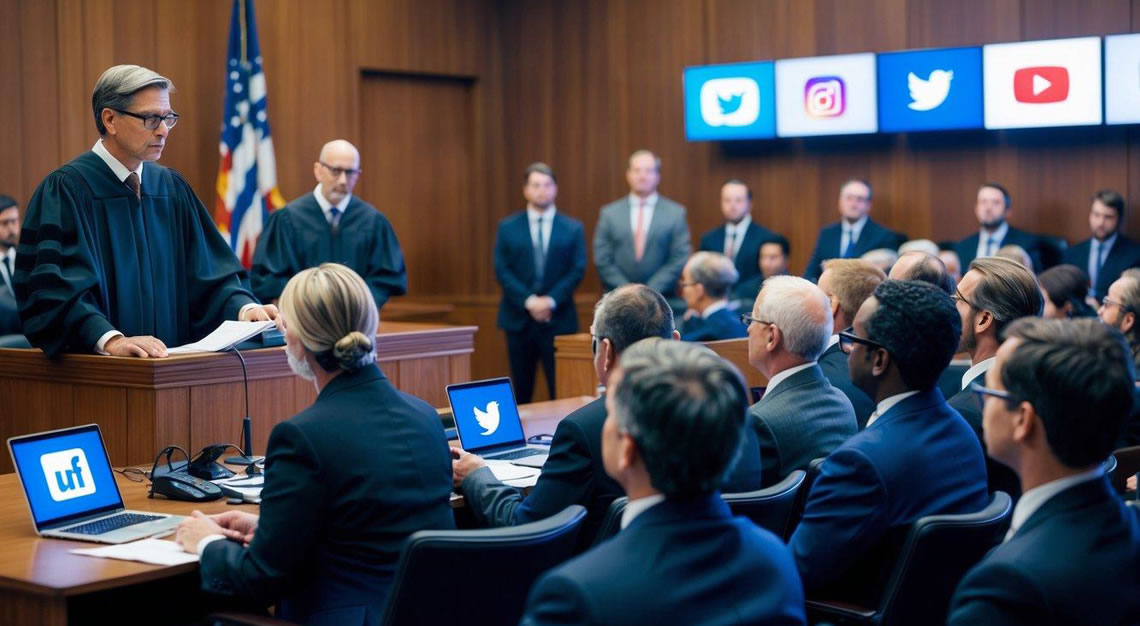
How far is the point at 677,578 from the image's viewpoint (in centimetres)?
190

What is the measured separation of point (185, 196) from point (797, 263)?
6.09 meters

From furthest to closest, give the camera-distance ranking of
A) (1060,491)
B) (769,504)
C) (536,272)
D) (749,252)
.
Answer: (749,252)
(536,272)
(769,504)
(1060,491)

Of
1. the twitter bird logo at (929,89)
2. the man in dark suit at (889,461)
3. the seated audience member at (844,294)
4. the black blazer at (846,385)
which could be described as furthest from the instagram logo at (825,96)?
the man in dark suit at (889,461)

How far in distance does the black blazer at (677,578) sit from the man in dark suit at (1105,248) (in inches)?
272

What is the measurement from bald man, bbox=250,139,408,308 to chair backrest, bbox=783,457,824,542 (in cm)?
369

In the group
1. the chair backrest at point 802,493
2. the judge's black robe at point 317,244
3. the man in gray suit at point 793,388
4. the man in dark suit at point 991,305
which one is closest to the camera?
the chair backrest at point 802,493

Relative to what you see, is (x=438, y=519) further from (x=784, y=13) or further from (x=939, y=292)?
(x=784, y=13)

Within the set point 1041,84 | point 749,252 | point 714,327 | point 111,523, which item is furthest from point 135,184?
point 1041,84

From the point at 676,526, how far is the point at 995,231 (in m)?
7.37

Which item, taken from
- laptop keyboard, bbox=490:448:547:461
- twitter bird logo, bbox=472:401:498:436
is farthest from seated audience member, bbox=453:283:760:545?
twitter bird logo, bbox=472:401:498:436

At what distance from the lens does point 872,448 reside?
2.87 metres

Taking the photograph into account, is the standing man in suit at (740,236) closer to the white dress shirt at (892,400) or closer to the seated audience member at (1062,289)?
the seated audience member at (1062,289)

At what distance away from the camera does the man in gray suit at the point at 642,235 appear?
923cm

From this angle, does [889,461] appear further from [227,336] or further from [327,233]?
[327,233]
